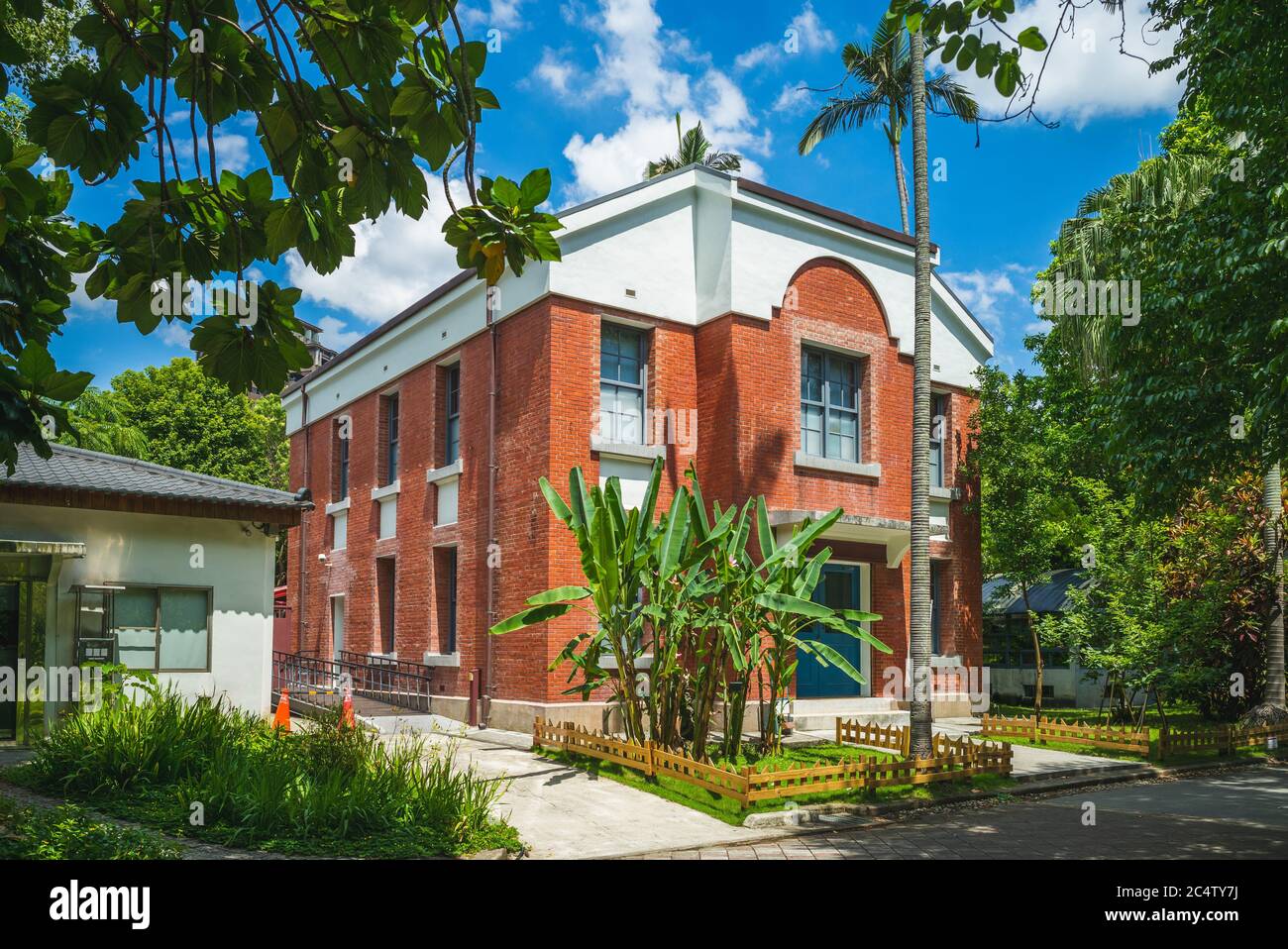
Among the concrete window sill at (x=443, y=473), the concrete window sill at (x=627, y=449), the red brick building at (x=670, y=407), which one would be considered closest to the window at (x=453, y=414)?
the red brick building at (x=670, y=407)

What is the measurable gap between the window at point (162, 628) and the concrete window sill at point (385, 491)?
7362mm

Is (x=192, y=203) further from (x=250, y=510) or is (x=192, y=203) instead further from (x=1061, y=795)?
(x=1061, y=795)

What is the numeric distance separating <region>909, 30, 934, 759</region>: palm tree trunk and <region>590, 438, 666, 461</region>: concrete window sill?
15.9 ft

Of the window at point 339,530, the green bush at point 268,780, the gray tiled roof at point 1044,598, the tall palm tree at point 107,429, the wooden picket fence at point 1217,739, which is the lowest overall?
the wooden picket fence at point 1217,739

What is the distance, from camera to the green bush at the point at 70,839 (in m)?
7.91

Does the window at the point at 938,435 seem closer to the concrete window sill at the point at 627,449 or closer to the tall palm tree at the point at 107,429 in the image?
the concrete window sill at the point at 627,449

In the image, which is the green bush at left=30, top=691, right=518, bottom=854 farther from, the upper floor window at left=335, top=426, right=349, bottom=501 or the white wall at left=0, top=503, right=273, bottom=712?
the upper floor window at left=335, top=426, right=349, bottom=501

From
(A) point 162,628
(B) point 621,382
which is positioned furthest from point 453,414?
(A) point 162,628

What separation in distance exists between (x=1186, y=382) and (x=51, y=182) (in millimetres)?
14537

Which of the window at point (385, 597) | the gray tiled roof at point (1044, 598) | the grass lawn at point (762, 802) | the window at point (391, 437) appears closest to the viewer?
the grass lawn at point (762, 802)

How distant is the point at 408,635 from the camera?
74.1 feet

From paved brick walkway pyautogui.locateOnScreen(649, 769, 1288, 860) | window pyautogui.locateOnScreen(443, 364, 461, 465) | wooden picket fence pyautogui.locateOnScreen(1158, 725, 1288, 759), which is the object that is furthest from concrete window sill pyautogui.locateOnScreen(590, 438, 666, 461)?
wooden picket fence pyautogui.locateOnScreen(1158, 725, 1288, 759)

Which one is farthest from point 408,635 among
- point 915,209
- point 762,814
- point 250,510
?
point 915,209

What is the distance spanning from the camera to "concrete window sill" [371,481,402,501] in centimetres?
2373
